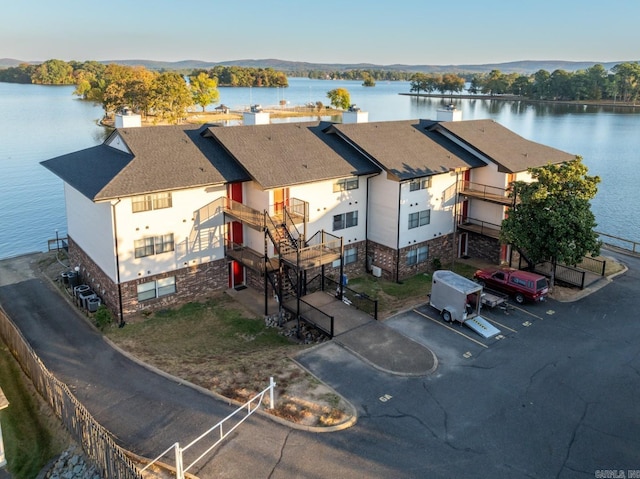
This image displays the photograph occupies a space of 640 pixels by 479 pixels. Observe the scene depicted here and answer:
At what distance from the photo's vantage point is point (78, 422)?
17094 mm

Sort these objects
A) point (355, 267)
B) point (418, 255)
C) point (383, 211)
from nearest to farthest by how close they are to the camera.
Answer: point (383, 211)
point (355, 267)
point (418, 255)

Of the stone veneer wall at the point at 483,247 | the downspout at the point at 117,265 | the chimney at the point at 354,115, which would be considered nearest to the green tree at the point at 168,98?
the chimney at the point at 354,115

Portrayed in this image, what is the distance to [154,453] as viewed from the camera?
1630 centimetres

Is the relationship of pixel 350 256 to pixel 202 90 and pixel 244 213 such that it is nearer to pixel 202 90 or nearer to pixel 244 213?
pixel 244 213

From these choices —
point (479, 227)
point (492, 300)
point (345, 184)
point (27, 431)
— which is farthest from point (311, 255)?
point (27, 431)

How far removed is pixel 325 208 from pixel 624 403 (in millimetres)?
16980

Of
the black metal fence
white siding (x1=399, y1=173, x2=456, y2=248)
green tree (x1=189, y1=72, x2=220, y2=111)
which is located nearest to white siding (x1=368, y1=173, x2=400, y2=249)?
white siding (x1=399, y1=173, x2=456, y2=248)

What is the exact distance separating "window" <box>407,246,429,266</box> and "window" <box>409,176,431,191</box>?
3768mm

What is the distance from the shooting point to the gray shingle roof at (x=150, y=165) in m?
24.8

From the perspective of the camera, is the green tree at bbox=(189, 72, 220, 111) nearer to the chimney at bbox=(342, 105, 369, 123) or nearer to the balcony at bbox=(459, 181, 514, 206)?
the chimney at bbox=(342, 105, 369, 123)

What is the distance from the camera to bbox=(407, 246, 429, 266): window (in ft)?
106

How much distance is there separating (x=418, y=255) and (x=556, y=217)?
8312 millimetres

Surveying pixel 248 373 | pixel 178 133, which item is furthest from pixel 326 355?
pixel 178 133

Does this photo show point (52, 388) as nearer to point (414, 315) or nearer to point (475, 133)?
point (414, 315)
